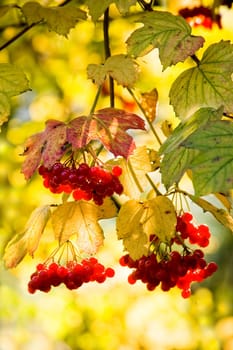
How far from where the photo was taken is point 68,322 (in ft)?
10.5

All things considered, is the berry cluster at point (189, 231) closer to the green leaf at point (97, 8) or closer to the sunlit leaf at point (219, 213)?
the sunlit leaf at point (219, 213)

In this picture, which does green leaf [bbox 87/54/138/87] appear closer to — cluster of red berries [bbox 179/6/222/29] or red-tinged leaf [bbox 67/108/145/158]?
red-tinged leaf [bbox 67/108/145/158]

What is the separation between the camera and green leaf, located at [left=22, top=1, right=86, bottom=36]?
141 centimetres

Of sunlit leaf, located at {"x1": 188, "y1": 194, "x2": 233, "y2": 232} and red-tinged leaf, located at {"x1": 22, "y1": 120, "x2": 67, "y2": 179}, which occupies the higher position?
red-tinged leaf, located at {"x1": 22, "y1": 120, "x2": 67, "y2": 179}

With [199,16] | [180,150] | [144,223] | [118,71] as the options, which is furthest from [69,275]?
[199,16]

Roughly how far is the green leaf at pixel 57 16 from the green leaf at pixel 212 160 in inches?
21.3

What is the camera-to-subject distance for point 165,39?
48.3 inches

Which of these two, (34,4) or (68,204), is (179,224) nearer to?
(68,204)

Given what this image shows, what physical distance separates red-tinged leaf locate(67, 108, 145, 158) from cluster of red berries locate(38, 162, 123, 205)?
0.07 meters

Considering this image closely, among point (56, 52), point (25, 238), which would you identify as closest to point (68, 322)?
point (56, 52)

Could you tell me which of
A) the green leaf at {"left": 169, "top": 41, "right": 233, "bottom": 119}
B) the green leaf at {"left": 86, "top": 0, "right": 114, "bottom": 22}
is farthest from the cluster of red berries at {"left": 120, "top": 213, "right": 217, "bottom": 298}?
the green leaf at {"left": 86, "top": 0, "right": 114, "bottom": 22}

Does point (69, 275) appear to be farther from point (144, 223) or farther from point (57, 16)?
point (57, 16)

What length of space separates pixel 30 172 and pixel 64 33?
307 millimetres

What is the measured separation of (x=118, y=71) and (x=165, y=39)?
0.12m
